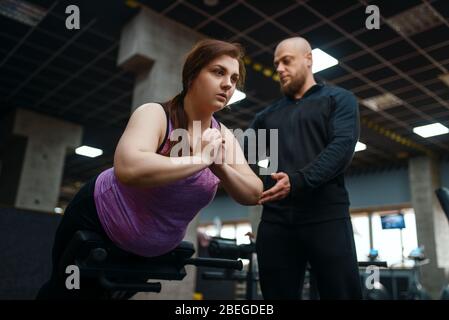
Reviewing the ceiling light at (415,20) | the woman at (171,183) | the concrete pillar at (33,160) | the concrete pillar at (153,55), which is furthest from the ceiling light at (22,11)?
the woman at (171,183)

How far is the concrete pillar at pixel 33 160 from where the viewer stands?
827 centimetres

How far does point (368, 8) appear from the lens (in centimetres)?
490

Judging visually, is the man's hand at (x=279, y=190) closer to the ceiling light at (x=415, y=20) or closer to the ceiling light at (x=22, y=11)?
the ceiling light at (x=415, y=20)

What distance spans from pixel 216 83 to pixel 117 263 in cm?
57

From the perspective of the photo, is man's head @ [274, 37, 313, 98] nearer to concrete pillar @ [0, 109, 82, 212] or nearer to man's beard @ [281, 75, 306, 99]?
man's beard @ [281, 75, 306, 99]

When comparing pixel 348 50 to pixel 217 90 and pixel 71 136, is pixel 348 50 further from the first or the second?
pixel 71 136

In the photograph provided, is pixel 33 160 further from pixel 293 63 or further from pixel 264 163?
pixel 293 63

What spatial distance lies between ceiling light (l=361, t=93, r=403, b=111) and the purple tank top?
22.9 feet

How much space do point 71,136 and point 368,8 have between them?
7.23m

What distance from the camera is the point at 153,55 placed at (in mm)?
5117

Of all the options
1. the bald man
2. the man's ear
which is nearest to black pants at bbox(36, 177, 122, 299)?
the bald man

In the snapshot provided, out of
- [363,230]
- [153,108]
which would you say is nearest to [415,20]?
[153,108]

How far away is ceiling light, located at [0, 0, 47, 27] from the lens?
17.7ft
